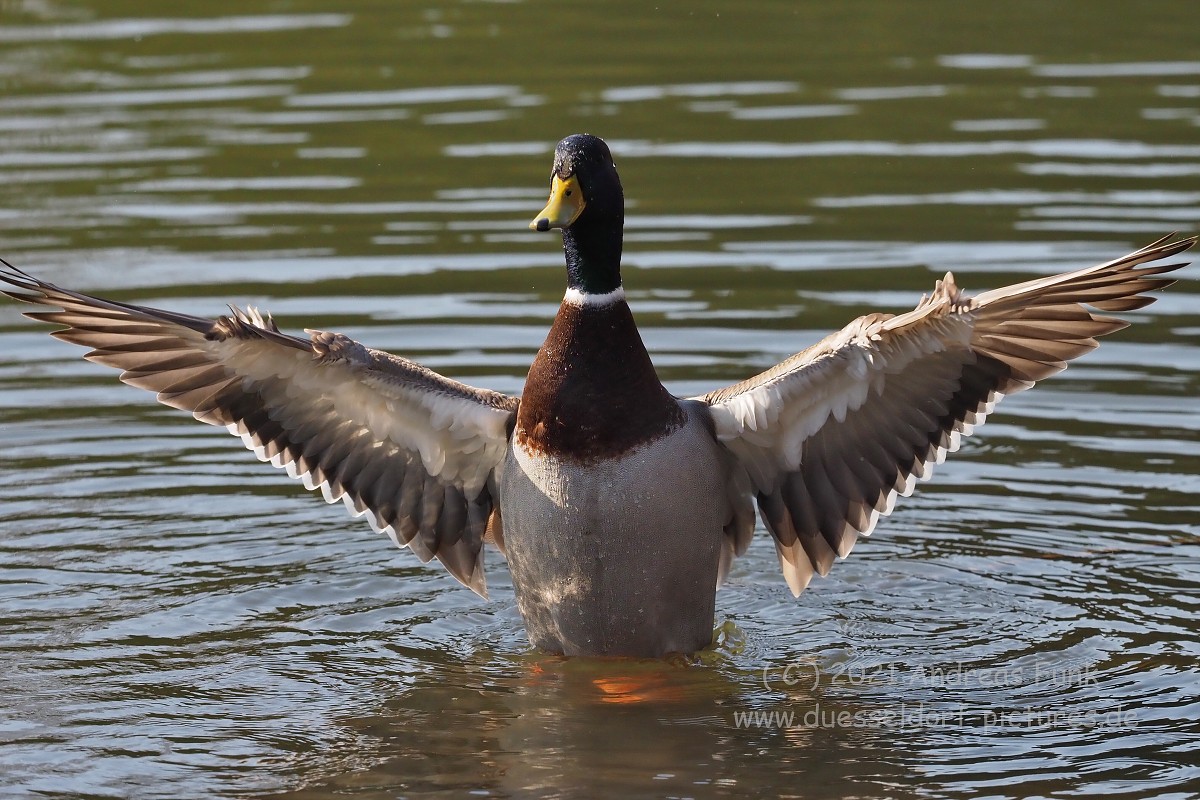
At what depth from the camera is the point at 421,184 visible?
1295 cm

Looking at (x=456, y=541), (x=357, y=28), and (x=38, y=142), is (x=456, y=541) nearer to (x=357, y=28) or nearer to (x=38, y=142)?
(x=38, y=142)

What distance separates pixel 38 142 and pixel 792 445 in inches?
339

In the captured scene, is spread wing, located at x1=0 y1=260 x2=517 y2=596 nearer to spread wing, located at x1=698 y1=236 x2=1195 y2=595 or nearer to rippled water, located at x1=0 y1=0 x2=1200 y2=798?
rippled water, located at x1=0 y1=0 x2=1200 y2=798

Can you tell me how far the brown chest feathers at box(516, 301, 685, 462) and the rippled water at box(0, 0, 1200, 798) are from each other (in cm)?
99

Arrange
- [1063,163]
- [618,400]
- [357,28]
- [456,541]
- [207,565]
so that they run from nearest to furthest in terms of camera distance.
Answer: [618,400] < [456,541] < [207,565] < [1063,163] < [357,28]

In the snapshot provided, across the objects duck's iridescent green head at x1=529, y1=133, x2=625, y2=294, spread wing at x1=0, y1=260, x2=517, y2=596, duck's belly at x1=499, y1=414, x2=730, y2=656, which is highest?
duck's iridescent green head at x1=529, y1=133, x2=625, y2=294

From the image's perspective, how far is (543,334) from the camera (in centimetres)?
1038

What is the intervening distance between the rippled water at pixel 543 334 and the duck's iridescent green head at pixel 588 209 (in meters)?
1.51

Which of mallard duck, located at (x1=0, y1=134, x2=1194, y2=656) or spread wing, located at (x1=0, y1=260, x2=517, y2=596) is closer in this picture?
mallard duck, located at (x1=0, y1=134, x2=1194, y2=656)

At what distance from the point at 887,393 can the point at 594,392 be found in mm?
1116

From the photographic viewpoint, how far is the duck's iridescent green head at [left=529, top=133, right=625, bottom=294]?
6.68 m

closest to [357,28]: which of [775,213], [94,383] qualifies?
Result: [775,213]

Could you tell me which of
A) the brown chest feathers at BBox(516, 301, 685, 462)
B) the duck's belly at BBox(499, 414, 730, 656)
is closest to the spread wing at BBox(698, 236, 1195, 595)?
the duck's belly at BBox(499, 414, 730, 656)

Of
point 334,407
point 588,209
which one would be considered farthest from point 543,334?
point 588,209
